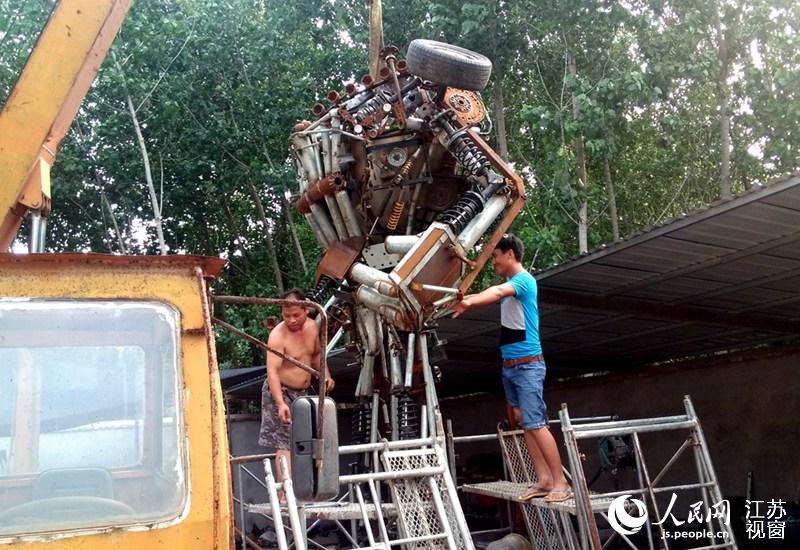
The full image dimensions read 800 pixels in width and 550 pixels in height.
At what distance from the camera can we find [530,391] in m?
5.40

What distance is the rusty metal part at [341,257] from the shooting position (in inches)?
291

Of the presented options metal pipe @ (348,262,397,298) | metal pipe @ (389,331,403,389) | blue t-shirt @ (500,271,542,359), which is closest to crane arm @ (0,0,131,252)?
metal pipe @ (348,262,397,298)

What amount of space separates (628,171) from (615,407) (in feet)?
21.3

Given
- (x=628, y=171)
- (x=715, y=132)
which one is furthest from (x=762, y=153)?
(x=628, y=171)

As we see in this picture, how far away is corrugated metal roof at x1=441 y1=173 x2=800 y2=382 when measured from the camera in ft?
19.0

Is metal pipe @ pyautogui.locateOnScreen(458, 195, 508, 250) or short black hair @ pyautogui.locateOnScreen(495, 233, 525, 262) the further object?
metal pipe @ pyautogui.locateOnScreen(458, 195, 508, 250)

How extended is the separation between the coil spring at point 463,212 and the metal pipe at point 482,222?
0.18 ft

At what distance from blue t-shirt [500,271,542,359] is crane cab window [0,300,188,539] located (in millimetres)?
3131

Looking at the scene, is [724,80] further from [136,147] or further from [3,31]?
[3,31]

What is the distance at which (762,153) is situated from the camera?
47.5 ft

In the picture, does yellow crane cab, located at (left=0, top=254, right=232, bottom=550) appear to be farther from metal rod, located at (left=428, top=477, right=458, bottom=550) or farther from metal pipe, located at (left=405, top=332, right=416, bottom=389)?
metal pipe, located at (left=405, top=332, right=416, bottom=389)

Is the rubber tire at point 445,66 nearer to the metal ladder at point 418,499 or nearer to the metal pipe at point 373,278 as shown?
the metal pipe at point 373,278

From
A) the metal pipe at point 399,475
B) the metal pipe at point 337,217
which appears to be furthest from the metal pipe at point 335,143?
the metal pipe at point 399,475

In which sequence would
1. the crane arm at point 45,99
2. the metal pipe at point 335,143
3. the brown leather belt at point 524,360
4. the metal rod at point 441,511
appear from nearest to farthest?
the crane arm at point 45,99 < the metal rod at point 441,511 < the brown leather belt at point 524,360 < the metal pipe at point 335,143
